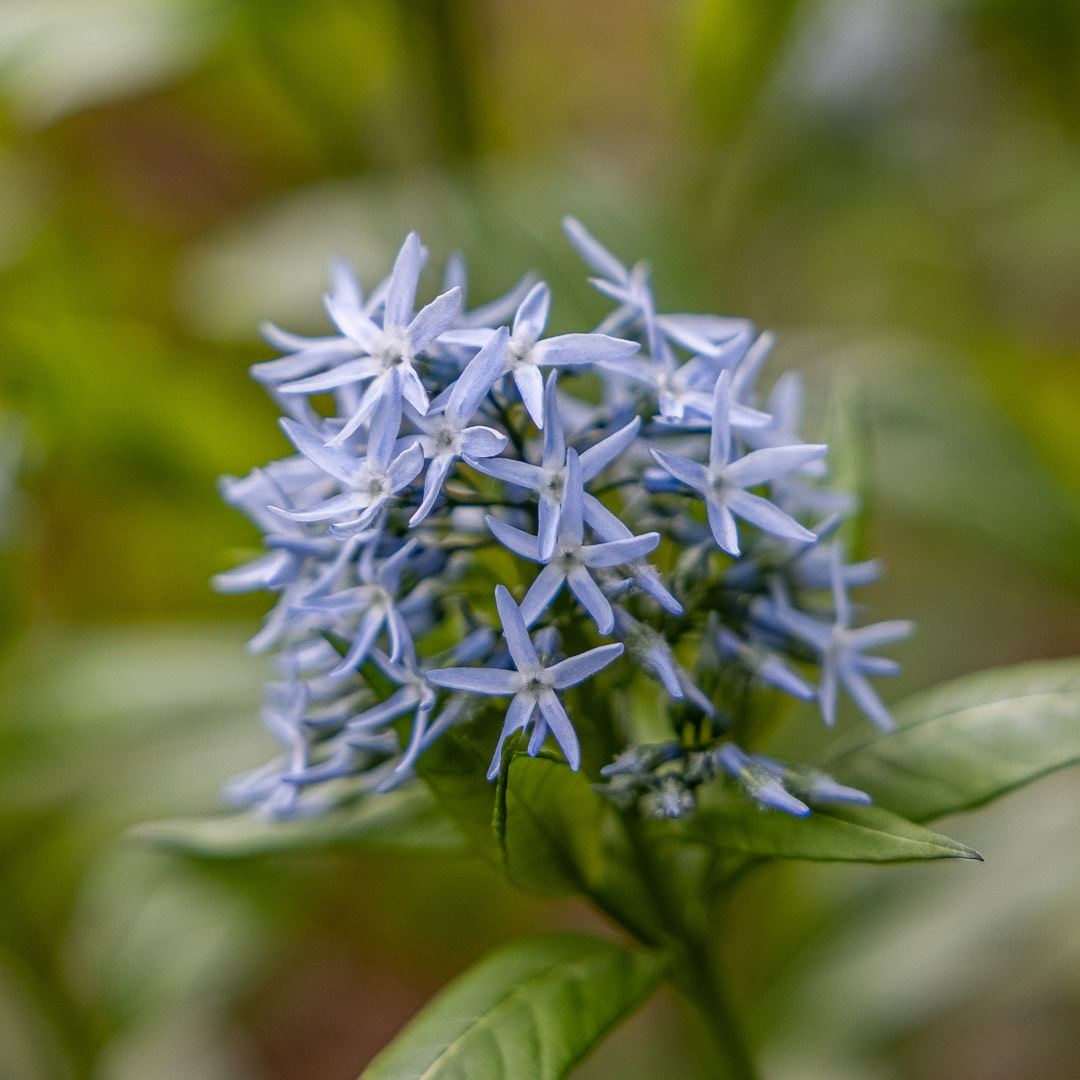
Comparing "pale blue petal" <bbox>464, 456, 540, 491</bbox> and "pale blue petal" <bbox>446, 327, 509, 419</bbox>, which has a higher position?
"pale blue petal" <bbox>446, 327, 509, 419</bbox>

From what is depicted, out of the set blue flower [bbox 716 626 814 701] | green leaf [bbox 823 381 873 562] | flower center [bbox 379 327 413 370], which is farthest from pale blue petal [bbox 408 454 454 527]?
green leaf [bbox 823 381 873 562]

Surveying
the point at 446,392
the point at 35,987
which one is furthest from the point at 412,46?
the point at 35,987

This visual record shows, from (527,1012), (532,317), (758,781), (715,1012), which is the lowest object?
(715,1012)

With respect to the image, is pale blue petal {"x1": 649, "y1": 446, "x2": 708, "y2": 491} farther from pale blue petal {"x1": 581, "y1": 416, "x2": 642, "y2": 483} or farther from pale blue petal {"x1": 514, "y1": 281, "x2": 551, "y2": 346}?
pale blue petal {"x1": 514, "y1": 281, "x2": 551, "y2": 346}

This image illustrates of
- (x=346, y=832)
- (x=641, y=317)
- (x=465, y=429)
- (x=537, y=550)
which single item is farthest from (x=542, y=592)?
(x=346, y=832)

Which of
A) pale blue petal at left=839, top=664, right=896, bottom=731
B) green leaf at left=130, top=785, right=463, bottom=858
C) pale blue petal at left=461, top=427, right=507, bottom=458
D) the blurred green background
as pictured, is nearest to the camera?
→ pale blue petal at left=461, top=427, right=507, bottom=458

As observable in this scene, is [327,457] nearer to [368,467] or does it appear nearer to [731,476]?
[368,467]
